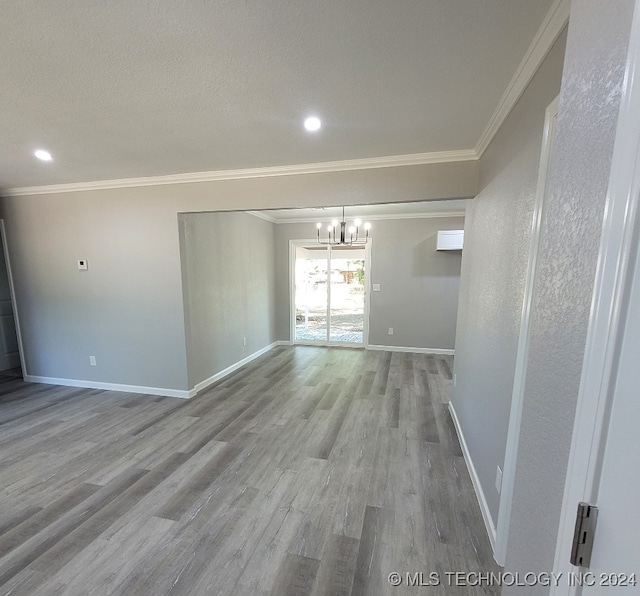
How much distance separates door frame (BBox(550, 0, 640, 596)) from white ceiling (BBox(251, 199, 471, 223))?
4237 mm

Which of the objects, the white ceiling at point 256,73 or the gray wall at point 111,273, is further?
the gray wall at point 111,273

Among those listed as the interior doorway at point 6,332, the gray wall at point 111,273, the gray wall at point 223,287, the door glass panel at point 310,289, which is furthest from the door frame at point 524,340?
the interior doorway at point 6,332

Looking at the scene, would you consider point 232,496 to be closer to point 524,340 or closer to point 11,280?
point 524,340

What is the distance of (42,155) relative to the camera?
2.50 meters

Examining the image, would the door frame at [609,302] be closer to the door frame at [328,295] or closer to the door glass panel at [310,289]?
the door frame at [328,295]

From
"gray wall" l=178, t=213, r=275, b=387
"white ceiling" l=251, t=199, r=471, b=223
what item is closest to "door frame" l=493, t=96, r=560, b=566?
"gray wall" l=178, t=213, r=275, b=387

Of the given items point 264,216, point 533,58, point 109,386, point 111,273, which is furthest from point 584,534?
point 264,216

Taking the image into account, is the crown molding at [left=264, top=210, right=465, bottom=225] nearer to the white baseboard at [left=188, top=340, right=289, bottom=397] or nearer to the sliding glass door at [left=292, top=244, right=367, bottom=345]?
the sliding glass door at [left=292, top=244, right=367, bottom=345]

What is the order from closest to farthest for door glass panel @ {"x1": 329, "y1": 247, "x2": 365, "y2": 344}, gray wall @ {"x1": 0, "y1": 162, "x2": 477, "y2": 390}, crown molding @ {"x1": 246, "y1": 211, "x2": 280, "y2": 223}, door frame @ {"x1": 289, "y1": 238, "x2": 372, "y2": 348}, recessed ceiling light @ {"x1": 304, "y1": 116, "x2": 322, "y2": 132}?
recessed ceiling light @ {"x1": 304, "y1": 116, "x2": 322, "y2": 132} → gray wall @ {"x1": 0, "y1": 162, "x2": 477, "y2": 390} → crown molding @ {"x1": 246, "y1": 211, "x2": 280, "y2": 223} → door frame @ {"x1": 289, "y1": 238, "x2": 372, "y2": 348} → door glass panel @ {"x1": 329, "y1": 247, "x2": 365, "y2": 344}

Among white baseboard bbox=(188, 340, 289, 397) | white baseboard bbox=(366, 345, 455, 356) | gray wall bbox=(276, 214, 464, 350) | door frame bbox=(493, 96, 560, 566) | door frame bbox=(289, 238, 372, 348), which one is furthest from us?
door frame bbox=(289, 238, 372, 348)

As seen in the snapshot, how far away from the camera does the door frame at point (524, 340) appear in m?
1.17

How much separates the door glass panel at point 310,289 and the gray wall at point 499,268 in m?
3.63

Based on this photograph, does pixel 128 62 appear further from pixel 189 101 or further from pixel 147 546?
pixel 147 546

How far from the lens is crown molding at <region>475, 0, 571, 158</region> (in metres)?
1.06
